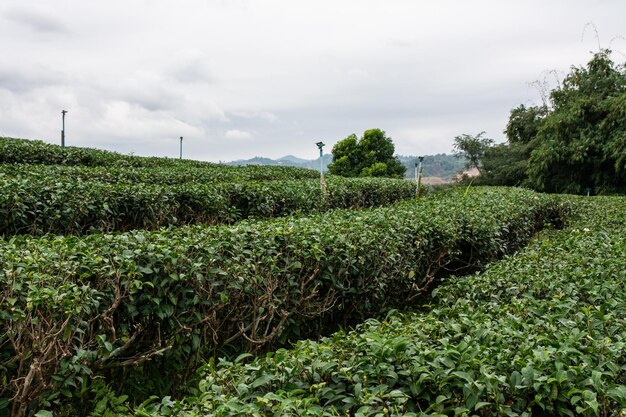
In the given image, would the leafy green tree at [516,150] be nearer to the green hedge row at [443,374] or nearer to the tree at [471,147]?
the tree at [471,147]

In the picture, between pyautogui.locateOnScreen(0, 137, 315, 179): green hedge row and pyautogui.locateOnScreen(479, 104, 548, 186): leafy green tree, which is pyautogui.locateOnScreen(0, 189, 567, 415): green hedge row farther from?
pyautogui.locateOnScreen(479, 104, 548, 186): leafy green tree

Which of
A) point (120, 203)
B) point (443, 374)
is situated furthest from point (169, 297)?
point (120, 203)

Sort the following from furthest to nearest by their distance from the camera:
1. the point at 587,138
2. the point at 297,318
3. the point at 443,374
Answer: the point at 587,138
the point at 297,318
the point at 443,374

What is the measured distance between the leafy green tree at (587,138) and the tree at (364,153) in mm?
19480

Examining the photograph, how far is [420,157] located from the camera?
1288 cm

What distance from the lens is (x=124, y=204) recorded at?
6.84 metres

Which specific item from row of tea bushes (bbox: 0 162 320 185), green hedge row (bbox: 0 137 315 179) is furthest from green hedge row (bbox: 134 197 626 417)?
green hedge row (bbox: 0 137 315 179)

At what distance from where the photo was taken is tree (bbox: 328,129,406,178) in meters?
43.1

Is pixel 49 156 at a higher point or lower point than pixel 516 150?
lower

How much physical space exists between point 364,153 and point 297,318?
4001 cm

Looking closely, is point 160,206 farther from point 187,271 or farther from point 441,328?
point 441,328

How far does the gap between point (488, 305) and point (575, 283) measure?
29.8 inches

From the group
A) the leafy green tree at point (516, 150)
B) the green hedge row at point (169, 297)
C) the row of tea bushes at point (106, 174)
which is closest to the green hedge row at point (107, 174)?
the row of tea bushes at point (106, 174)

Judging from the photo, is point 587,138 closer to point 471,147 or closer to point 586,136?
point 586,136
